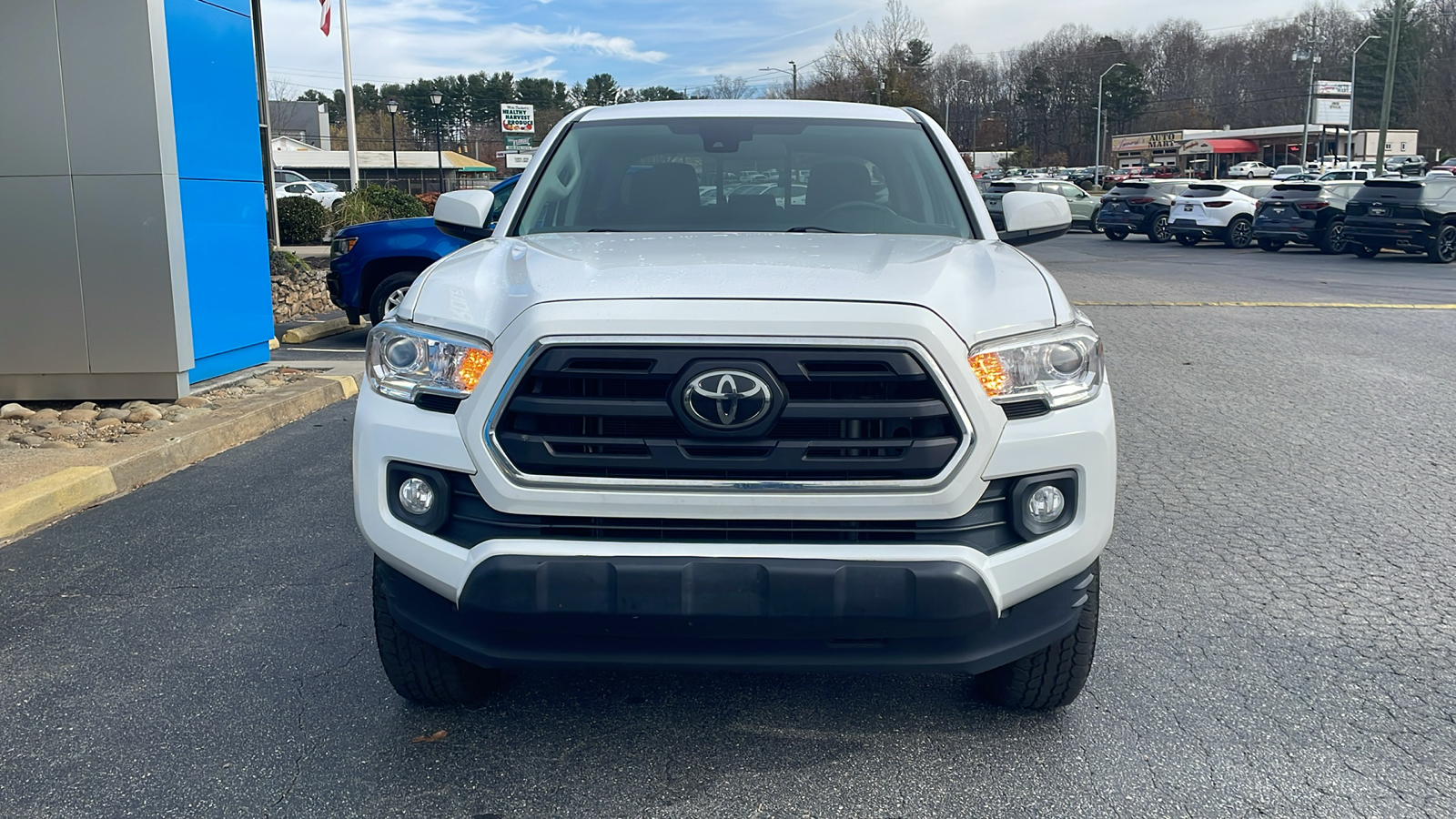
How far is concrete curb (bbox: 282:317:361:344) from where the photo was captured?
469 inches

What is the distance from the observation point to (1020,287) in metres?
2.94

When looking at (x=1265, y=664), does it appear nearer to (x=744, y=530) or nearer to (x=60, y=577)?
(x=744, y=530)

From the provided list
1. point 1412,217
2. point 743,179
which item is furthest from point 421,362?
point 1412,217

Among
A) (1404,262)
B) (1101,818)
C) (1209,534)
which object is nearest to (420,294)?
(1101,818)

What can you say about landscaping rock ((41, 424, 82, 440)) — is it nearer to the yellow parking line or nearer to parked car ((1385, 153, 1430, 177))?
the yellow parking line

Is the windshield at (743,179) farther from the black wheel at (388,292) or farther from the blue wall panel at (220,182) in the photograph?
the black wheel at (388,292)

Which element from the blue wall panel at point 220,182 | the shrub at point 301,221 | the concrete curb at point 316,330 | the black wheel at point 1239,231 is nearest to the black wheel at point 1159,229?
the black wheel at point 1239,231

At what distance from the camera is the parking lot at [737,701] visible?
279 cm

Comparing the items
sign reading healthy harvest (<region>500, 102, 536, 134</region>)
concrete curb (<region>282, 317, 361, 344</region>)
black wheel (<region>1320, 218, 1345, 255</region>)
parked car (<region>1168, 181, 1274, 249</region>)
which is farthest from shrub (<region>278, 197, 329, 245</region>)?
sign reading healthy harvest (<region>500, 102, 536, 134</region>)

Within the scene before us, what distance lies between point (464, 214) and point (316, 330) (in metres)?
8.77

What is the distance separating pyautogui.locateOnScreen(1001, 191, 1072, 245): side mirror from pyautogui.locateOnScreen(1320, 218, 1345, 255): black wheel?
2253cm

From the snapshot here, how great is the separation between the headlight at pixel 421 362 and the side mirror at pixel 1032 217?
2.22m

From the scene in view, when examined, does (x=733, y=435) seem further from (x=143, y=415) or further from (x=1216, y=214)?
(x=1216, y=214)

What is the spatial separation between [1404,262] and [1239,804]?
74.4 feet
